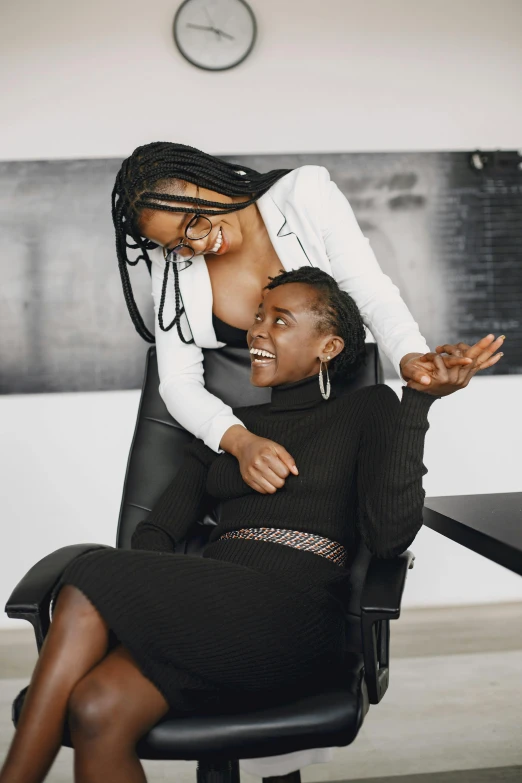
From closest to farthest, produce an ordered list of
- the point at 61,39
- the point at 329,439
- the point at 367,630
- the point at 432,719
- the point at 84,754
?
the point at 84,754, the point at 367,630, the point at 329,439, the point at 432,719, the point at 61,39

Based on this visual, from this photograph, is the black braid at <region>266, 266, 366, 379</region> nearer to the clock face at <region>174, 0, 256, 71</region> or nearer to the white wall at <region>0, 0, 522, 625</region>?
the white wall at <region>0, 0, 522, 625</region>

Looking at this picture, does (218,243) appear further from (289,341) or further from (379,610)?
(379,610)

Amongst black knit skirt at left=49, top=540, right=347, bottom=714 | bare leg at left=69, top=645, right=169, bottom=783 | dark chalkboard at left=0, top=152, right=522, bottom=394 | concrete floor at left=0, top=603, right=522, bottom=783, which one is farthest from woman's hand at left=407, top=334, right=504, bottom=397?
dark chalkboard at left=0, top=152, right=522, bottom=394

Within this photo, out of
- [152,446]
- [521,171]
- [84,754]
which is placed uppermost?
[521,171]

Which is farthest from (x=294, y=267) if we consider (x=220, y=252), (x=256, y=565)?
(x=256, y=565)

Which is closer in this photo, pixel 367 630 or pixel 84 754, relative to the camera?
pixel 84 754

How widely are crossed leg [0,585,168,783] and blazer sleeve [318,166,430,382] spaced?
77 cm

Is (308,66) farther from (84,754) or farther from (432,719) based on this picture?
(84,754)

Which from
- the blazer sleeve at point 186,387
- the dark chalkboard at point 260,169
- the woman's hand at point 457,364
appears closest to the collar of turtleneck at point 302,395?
the blazer sleeve at point 186,387

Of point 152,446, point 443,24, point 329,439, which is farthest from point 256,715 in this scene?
point 443,24

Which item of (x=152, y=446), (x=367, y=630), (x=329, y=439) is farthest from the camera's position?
(x=152, y=446)

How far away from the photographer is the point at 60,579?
1.21 m

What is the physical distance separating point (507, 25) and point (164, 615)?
3050 millimetres

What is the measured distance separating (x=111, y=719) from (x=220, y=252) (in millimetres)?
975
